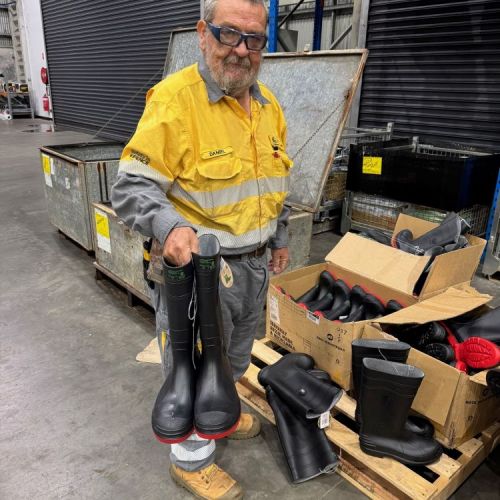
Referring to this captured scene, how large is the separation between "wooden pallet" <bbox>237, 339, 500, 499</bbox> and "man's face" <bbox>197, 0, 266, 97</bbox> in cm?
131

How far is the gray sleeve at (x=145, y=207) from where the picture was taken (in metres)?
1.13

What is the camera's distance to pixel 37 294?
309 cm

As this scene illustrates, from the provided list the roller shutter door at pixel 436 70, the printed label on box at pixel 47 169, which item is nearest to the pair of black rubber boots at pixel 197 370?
the printed label on box at pixel 47 169

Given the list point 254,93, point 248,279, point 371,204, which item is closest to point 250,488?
point 248,279

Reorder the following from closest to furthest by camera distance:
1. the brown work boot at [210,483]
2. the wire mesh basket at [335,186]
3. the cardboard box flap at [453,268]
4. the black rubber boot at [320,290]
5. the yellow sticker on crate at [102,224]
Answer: the brown work boot at [210,483] < the cardboard box flap at [453,268] < the black rubber boot at [320,290] < the yellow sticker on crate at [102,224] < the wire mesh basket at [335,186]

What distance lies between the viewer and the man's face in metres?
1.21

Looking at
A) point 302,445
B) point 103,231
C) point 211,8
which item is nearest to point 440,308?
point 302,445

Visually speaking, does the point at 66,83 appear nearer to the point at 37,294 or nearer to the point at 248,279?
the point at 37,294

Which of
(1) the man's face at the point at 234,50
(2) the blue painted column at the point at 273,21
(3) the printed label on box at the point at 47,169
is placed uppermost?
(2) the blue painted column at the point at 273,21

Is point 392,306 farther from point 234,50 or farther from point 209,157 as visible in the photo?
point 234,50

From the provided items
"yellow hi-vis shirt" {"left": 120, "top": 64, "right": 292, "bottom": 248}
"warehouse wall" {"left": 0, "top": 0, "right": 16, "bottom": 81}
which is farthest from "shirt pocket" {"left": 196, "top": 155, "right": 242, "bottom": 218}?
"warehouse wall" {"left": 0, "top": 0, "right": 16, "bottom": 81}

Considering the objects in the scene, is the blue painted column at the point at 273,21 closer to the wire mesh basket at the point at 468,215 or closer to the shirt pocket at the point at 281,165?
the wire mesh basket at the point at 468,215

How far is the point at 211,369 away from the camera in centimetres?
123

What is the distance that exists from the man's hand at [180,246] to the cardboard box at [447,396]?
1.01 meters
